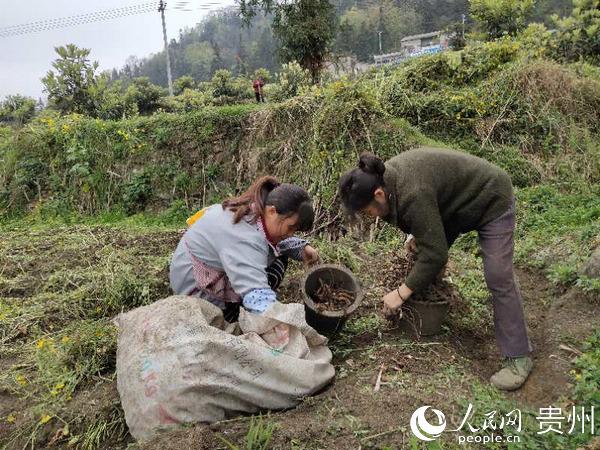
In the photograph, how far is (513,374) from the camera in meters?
2.65

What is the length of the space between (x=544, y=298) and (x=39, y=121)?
861cm

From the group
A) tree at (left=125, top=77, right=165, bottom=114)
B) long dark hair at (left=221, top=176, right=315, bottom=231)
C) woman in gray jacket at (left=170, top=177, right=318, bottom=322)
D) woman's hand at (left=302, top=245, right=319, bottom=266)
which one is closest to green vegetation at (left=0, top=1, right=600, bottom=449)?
woman's hand at (left=302, top=245, right=319, bottom=266)

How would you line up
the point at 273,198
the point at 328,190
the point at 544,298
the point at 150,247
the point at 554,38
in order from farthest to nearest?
the point at 554,38 → the point at 328,190 → the point at 150,247 → the point at 544,298 → the point at 273,198

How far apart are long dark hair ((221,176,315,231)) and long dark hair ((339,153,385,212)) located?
0.28m

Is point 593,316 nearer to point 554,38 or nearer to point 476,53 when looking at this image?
point 476,53

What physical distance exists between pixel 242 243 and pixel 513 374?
5.20 feet

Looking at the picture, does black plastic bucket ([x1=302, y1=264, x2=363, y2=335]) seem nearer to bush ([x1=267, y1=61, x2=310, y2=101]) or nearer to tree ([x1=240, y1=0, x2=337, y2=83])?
bush ([x1=267, y1=61, x2=310, y2=101])

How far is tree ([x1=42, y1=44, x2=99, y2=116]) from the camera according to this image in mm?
11219

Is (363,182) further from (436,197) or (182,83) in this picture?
(182,83)

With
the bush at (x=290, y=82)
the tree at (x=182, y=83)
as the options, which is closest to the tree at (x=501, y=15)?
the bush at (x=290, y=82)

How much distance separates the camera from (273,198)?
104 inches

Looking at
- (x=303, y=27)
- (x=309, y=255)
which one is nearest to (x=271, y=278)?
(x=309, y=255)

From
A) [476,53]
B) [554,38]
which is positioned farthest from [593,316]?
[554,38]

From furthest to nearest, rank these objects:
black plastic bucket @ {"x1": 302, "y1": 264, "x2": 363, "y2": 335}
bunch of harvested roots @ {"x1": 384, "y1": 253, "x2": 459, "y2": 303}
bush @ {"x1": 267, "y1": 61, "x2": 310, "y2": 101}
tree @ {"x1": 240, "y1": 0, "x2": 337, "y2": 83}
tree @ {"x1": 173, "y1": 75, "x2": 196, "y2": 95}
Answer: tree @ {"x1": 173, "y1": 75, "x2": 196, "y2": 95} → tree @ {"x1": 240, "y1": 0, "x2": 337, "y2": 83} → bush @ {"x1": 267, "y1": 61, "x2": 310, "y2": 101} → bunch of harvested roots @ {"x1": 384, "y1": 253, "x2": 459, "y2": 303} → black plastic bucket @ {"x1": 302, "y1": 264, "x2": 363, "y2": 335}
